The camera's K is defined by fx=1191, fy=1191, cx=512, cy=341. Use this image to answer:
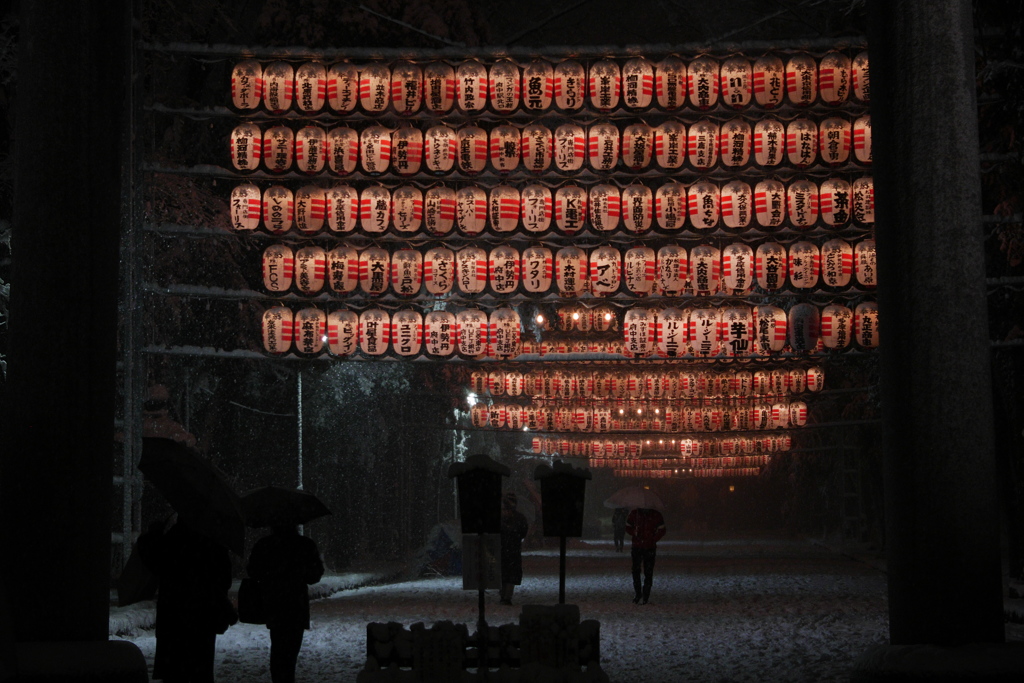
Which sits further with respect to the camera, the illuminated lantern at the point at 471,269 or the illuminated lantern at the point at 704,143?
the illuminated lantern at the point at 471,269

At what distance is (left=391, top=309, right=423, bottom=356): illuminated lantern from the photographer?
66.4 ft

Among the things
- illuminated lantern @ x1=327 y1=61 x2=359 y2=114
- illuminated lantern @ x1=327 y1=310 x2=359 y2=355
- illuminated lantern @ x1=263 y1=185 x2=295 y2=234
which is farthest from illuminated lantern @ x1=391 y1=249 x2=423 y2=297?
illuminated lantern @ x1=327 y1=61 x2=359 y2=114

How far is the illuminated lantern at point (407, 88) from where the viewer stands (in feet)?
60.7

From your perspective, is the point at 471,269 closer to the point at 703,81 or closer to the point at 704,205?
the point at 704,205

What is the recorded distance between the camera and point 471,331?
20547 mm

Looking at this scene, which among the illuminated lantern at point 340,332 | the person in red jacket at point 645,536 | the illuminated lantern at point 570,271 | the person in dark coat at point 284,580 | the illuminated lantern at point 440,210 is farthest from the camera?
the illuminated lantern at point 340,332

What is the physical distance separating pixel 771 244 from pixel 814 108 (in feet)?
7.87

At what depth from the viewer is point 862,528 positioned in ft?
150

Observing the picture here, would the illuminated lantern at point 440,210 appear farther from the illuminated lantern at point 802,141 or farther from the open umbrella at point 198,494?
the open umbrella at point 198,494

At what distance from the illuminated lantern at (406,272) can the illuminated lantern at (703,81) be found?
5.11 meters

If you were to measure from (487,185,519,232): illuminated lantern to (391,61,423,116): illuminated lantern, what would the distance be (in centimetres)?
183

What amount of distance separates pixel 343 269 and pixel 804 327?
7.85 metres

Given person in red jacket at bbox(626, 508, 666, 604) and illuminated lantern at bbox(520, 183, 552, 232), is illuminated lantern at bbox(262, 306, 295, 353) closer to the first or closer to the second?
illuminated lantern at bbox(520, 183, 552, 232)

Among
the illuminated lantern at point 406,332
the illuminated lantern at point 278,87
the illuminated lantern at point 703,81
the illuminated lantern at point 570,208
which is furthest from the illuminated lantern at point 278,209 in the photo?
the illuminated lantern at point 703,81
